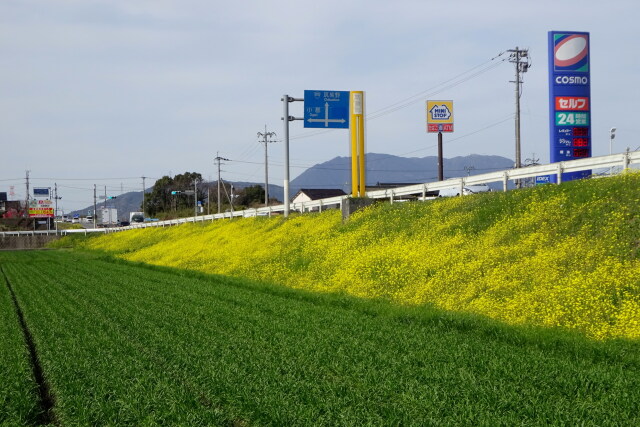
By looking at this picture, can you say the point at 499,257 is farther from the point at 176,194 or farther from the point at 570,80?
the point at 176,194

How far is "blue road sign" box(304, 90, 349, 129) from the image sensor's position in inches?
1337

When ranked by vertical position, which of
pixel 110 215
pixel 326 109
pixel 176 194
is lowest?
pixel 110 215

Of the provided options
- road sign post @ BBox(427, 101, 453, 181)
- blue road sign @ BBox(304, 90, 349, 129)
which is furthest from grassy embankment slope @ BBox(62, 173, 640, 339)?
road sign post @ BBox(427, 101, 453, 181)

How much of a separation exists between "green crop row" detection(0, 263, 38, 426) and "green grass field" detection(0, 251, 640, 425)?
30 mm

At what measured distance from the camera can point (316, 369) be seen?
980 cm

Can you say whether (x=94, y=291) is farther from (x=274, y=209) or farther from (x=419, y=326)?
(x=274, y=209)

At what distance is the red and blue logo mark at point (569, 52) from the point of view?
28734mm

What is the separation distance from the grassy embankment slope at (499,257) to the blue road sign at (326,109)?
6.31 meters

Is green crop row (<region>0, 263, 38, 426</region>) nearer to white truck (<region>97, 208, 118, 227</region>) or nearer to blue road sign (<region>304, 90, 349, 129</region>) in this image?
blue road sign (<region>304, 90, 349, 129</region>)

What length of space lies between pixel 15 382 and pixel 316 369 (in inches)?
169

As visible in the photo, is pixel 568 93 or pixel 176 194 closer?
pixel 568 93

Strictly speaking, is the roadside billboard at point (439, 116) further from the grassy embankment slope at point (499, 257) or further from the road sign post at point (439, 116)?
the grassy embankment slope at point (499, 257)

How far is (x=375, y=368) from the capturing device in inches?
387

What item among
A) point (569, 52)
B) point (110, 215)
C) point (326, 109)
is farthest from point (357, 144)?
point (110, 215)
